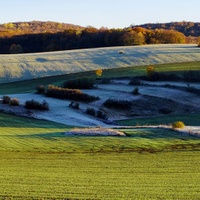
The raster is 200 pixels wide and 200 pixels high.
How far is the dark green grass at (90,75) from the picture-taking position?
66631 millimetres

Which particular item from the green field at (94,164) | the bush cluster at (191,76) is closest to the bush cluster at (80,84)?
the bush cluster at (191,76)

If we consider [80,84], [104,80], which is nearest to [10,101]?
[80,84]

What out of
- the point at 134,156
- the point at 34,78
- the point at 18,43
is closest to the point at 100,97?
the point at 34,78

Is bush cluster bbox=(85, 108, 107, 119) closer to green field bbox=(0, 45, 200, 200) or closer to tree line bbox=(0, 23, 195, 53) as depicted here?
green field bbox=(0, 45, 200, 200)

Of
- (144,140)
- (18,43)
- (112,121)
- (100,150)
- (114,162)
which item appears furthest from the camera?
(18,43)

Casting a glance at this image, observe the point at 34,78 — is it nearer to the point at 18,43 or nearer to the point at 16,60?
the point at 16,60

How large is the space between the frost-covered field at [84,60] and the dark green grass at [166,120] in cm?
2777

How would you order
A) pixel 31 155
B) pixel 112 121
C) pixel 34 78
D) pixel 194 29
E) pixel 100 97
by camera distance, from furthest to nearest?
pixel 194 29 < pixel 34 78 < pixel 100 97 < pixel 112 121 < pixel 31 155

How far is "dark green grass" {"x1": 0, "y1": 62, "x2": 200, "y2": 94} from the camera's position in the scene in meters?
66.6

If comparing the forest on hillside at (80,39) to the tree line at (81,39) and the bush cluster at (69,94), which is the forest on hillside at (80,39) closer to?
the tree line at (81,39)

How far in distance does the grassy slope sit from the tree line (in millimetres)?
84970

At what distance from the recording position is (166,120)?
47.2 meters

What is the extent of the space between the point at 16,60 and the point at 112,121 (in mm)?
41017

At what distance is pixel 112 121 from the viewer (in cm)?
4756
